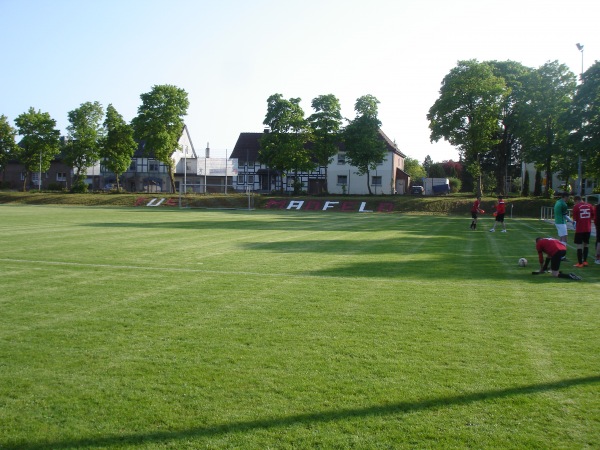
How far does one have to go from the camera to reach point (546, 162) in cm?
5000

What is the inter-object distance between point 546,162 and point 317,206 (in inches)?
910

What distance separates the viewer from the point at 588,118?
35.9m

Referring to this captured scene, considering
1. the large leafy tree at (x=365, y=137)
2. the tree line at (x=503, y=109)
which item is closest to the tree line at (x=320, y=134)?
the large leafy tree at (x=365, y=137)

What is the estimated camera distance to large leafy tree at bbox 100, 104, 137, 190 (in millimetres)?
64500

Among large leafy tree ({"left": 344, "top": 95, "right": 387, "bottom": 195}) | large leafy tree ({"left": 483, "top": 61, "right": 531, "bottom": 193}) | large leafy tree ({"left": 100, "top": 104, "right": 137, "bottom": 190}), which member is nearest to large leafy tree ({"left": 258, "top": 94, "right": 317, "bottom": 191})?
large leafy tree ({"left": 344, "top": 95, "right": 387, "bottom": 195})

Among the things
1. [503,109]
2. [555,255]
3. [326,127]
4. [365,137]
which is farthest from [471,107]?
[555,255]

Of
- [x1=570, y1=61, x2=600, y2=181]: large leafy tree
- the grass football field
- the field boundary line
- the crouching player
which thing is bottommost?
the grass football field

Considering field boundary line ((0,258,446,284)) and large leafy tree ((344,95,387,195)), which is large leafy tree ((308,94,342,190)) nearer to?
large leafy tree ((344,95,387,195))

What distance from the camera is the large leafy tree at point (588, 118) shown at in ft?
114

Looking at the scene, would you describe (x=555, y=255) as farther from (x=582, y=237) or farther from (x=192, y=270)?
(x=192, y=270)

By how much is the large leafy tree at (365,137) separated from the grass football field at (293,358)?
48075 millimetres

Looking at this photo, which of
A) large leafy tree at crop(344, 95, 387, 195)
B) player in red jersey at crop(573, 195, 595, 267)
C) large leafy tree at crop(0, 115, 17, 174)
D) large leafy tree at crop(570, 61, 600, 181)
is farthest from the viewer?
large leafy tree at crop(0, 115, 17, 174)

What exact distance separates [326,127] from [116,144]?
88.2ft

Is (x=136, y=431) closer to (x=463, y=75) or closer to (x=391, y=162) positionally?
(x=463, y=75)
